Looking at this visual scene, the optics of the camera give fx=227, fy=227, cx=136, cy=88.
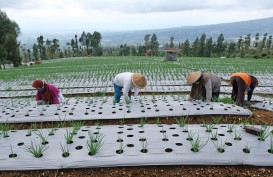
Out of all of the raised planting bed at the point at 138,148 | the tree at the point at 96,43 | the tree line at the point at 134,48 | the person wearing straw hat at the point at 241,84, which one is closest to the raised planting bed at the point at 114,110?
the person wearing straw hat at the point at 241,84

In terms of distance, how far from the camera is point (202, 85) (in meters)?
5.28

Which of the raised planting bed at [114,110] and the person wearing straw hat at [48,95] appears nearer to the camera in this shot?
the raised planting bed at [114,110]

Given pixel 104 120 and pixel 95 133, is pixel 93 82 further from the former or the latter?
pixel 95 133

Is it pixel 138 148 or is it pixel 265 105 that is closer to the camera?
pixel 138 148

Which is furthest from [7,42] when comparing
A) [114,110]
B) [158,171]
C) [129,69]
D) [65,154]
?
[158,171]

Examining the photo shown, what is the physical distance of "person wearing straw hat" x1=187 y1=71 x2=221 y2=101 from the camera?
5043mm

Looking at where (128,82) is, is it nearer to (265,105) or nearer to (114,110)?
(114,110)

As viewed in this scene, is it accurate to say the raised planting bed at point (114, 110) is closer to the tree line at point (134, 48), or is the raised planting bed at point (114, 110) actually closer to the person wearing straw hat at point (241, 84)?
the person wearing straw hat at point (241, 84)

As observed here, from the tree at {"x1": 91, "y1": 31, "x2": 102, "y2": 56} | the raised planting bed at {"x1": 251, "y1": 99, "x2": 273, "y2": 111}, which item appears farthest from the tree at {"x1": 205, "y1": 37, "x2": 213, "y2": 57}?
the raised planting bed at {"x1": 251, "y1": 99, "x2": 273, "y2": 111}

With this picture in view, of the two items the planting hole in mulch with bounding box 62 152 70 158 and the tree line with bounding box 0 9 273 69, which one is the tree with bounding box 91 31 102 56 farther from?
the planting hole in mulch with bounding box 62 152 70 158

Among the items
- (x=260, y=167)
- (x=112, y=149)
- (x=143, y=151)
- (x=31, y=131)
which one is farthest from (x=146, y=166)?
(x=31, y=131)

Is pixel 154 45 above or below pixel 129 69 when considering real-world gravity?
above

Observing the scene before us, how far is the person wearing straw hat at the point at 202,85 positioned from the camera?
5.04 meters

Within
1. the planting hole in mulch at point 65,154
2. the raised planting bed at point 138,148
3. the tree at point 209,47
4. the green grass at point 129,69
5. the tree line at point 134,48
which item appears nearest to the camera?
the raised planting bed at point 138,148
